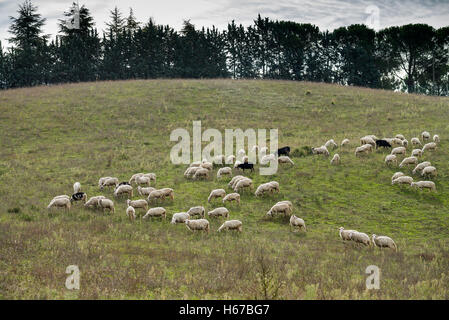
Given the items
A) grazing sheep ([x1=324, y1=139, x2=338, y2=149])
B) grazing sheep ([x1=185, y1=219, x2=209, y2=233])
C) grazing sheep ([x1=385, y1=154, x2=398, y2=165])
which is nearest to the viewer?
grazing sheep ([x1=185, y1=219, x2=209, y2=233])

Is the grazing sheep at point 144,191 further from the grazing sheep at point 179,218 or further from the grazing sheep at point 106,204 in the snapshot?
the grazing sheep at point 179,218

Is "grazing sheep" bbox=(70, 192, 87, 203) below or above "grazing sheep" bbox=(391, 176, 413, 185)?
below

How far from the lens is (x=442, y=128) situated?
2889cm

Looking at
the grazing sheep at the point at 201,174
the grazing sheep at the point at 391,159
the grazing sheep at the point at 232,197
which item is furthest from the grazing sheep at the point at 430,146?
the grazing sheep at the point at 201,174

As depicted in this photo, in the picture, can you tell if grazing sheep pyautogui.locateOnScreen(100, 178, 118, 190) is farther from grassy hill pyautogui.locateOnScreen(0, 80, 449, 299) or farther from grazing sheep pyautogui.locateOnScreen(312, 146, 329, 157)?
grazing sheep pyautogui.locateOnScreen(312, 146, 329, 157)

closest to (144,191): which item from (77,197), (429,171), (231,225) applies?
(77,197)

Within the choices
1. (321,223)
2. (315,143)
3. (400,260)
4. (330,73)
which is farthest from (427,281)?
(330,73)

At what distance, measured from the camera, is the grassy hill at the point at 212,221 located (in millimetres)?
8062

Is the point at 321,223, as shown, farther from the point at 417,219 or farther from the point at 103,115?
the point at 103,115

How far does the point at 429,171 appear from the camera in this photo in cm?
1866

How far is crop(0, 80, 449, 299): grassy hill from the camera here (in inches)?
317

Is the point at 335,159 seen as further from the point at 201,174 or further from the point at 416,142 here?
the point at 201,174

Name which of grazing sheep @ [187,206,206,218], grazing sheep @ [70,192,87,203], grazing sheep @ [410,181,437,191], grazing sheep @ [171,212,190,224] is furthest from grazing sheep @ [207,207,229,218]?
grazing sheep @ [410,181,437,191]
